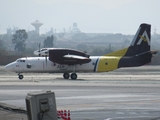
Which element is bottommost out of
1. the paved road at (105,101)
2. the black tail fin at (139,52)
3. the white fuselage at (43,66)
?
the paved road at (105,101)

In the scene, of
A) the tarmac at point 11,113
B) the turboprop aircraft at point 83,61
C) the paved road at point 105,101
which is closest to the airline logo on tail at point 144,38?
the turboprop aircraft at point 83,61

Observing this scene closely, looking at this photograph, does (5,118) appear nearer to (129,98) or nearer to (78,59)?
(129,98)

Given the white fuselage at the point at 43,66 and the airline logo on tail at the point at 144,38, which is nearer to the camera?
the white fuselage at the point at 43,66

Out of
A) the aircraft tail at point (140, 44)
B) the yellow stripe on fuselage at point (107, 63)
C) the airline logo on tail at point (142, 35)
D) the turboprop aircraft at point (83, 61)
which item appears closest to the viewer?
the yellow stripe on fuselage at point (107, 63)

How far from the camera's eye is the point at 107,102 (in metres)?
32.4

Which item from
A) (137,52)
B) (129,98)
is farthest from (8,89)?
(137,52)

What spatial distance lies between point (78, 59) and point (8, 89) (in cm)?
1859

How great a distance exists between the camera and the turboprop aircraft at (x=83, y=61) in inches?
2376

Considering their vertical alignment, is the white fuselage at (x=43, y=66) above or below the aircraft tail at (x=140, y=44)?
below

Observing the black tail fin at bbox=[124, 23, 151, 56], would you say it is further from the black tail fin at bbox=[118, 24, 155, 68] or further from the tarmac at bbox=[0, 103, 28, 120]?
the tarmac at bbox=[0, 103, 28, 120]

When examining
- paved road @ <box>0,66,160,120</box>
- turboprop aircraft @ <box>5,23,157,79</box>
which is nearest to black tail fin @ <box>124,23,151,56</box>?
turboprop aircraft @ <box>5,23,157,79</box>

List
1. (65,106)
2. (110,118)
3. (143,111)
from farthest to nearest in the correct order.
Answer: (65,106), (143,111), (110,118)

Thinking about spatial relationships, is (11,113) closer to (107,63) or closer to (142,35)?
(107,63)

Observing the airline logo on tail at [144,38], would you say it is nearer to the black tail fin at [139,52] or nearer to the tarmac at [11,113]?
the black tail fin at [139,52]
